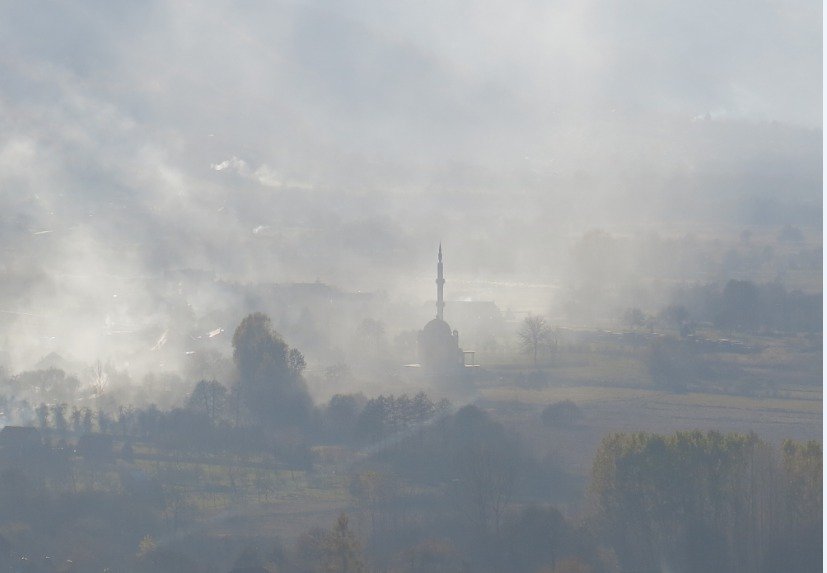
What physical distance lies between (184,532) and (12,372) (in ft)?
37.3

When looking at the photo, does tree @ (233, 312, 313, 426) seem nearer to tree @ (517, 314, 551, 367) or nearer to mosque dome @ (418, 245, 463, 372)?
mosque dome @ (418, 245, 463, 372)

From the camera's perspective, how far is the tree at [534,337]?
30.8m

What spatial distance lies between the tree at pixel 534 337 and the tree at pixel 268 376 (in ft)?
22.1

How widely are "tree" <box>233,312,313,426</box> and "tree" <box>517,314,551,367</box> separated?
6.75 meters

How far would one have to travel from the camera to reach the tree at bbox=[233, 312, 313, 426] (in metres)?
23.2

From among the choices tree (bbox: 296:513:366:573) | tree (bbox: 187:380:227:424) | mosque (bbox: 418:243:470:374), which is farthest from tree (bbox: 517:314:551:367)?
tree (bbox: 296:513:366:573)

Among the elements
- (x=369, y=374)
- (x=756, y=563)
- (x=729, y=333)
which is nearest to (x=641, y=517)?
(x=756, y=563)

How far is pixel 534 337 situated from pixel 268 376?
8.45 metres

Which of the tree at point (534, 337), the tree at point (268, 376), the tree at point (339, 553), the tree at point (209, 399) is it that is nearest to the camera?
the tree at point (339, 553)

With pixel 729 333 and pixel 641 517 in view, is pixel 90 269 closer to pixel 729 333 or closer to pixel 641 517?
pixel 729 333

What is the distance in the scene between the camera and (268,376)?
2438cm

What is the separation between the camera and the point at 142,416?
22562 mm

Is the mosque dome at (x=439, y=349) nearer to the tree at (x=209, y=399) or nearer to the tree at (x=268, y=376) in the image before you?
the tree at (x=268, y=376)

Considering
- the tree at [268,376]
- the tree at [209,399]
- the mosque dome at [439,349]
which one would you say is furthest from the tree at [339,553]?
the mosque dome at [439,349]
